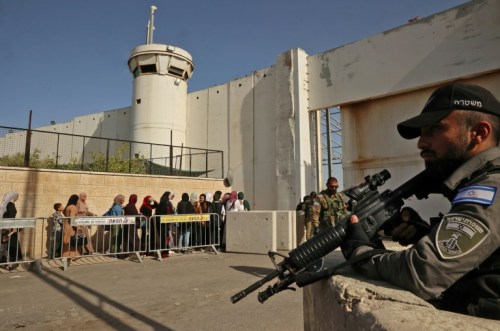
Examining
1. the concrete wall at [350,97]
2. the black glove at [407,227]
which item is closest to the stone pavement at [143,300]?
the black glove at [407,227]

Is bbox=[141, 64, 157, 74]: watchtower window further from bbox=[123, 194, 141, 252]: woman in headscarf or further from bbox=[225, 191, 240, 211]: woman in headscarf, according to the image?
bbox=[123, 194, 141, 252]: woman in headscarf

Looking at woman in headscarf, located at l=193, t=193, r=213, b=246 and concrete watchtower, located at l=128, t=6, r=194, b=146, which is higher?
concrete watchtower, located at l=128, t=6, r=194, b=146

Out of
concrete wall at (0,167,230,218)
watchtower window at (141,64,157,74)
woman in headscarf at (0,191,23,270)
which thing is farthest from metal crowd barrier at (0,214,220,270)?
watchtower window at (141,64,157,74)

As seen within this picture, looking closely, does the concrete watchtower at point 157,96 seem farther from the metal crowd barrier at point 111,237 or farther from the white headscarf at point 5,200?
the white headscarf at point 5,200

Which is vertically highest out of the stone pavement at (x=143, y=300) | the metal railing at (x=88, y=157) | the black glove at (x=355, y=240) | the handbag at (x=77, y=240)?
the metal railing at (x=88, y=157)

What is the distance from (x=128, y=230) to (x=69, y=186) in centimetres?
318

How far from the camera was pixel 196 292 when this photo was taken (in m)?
4.96

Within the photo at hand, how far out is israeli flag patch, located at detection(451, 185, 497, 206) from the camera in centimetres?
114

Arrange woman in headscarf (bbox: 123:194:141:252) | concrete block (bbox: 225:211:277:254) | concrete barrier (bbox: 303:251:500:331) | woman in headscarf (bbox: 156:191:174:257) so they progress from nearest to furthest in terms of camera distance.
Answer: concrete barrier (bbox: 303:251:500:331) < woman in headscarf (bbox: 123:194:141:252) < woman in headscarf (bbox: 156:191:174:257) < concrete block (bbox: 225:211:277:254)

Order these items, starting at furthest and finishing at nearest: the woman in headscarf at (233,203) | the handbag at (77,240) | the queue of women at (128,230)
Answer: the woman in headscarf at (233,203) < the handbag at (77,240) < the queue of women at (128,230)

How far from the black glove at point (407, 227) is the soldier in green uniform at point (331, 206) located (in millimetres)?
4378

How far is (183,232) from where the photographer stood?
933 cm

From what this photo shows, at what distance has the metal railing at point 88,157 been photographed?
10.8 metres

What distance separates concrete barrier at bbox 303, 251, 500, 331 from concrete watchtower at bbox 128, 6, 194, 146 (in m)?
16.2
